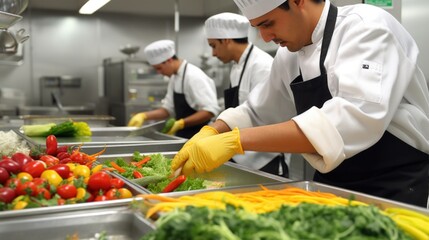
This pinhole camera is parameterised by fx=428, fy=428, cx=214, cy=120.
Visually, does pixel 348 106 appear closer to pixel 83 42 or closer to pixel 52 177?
pixel 52 177

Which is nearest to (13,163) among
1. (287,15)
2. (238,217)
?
(238,217)

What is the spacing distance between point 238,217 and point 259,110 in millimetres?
1400

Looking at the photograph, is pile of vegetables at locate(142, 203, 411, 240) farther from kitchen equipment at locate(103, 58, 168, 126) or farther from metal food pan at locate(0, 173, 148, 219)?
kitchen equipment at locate(103, 58, 168, 126)

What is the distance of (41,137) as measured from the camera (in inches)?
127

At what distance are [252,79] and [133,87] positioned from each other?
3.08 meters

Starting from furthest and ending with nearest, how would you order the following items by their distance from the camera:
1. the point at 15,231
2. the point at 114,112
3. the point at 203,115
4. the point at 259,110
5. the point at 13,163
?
the point at 114,112, the point at 203,115, the point at 259,110, the point at 13,163, the point at 15,231

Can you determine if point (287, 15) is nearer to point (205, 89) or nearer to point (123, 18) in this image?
point (205, 89)

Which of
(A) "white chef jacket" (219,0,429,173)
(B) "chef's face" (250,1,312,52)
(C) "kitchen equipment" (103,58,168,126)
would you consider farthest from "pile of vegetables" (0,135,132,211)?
(C) "kitchen equipment" (103,58,168,126)

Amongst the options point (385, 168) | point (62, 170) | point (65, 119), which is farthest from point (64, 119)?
point (385, 168)

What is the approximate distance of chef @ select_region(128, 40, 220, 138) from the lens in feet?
13.8

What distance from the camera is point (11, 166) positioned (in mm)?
1536

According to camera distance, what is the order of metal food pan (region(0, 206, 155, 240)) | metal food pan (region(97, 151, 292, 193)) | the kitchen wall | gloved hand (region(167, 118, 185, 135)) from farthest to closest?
the kitchen wall → gloved hand (region(167, 118, 185, 135)) → metal food pan (region(97, 151, 292, 193)) → metal food pan (region(0, 206, 155, 240))

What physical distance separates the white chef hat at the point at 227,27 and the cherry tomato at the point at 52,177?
2277 mm

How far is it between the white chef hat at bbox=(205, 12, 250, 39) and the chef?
0.84 meters
